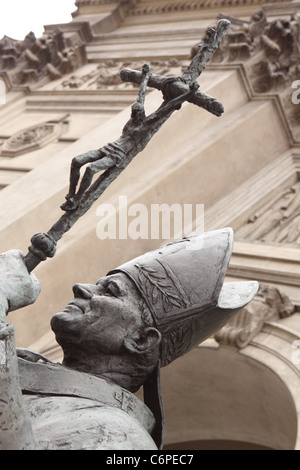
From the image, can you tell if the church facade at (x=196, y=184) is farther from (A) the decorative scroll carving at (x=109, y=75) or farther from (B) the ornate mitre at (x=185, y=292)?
(B) the ornate mitre at (x=185, y=292)

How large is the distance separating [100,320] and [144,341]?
0.59ft

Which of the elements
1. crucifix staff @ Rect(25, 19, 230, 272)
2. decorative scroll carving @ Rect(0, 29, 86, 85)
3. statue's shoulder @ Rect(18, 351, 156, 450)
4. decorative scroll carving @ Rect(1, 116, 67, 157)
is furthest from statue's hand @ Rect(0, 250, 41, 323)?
decorative scroll carving @ Rect(0, 29, 86, 85)

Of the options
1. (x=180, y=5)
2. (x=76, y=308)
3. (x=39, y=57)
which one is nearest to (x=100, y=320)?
(x=76, y=308)

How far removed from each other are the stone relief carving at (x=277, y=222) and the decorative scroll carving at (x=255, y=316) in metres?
1.32

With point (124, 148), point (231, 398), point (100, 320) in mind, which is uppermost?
point (124, 148)

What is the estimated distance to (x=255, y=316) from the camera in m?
4.92

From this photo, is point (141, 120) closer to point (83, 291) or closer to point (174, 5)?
point (83, 291)

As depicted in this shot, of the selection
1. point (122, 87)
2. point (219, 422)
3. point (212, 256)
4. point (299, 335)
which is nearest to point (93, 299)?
point (212, 256)

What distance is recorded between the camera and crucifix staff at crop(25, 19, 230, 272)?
223cm

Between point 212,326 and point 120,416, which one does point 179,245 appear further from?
point 120,416

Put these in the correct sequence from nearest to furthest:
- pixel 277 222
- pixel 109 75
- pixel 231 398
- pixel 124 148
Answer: pixel 124 148
pixel 231 398
pixel 277 222
pixel 109 75

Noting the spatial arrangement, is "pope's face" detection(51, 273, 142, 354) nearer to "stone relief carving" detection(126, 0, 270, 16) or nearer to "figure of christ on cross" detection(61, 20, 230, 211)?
"figure of christ on cross" detection(61, 20, 230, 211)

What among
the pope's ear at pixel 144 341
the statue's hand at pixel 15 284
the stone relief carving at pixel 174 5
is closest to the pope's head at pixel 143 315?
the pope's ear at pixel 144 341

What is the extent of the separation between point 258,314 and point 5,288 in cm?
312
